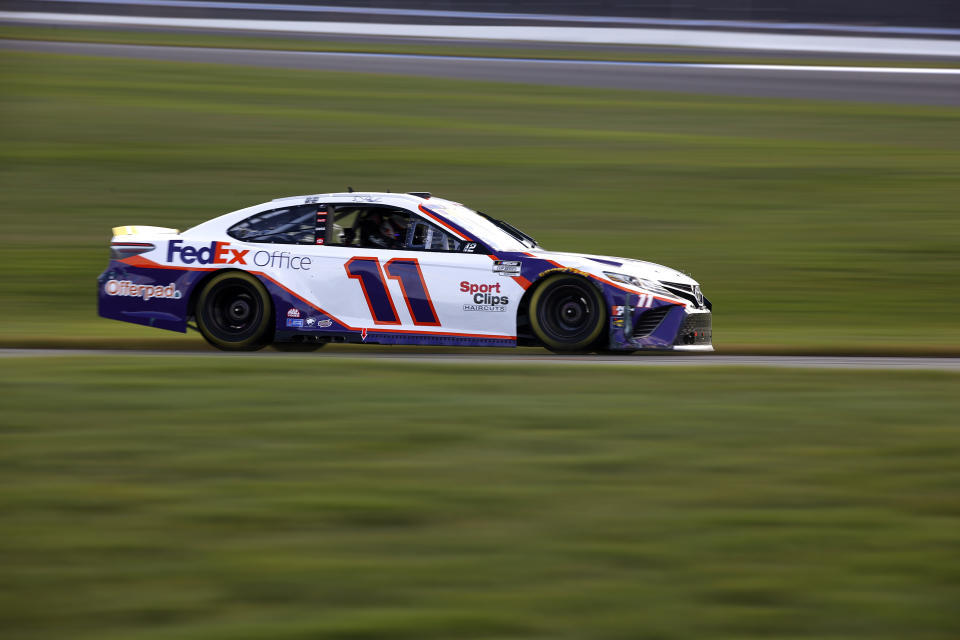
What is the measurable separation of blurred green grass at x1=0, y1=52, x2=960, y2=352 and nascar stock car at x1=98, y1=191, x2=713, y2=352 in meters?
1.42

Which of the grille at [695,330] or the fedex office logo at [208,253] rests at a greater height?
the fedex office logo at [208,253]

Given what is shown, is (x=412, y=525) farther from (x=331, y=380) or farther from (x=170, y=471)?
(x=331, y=380)

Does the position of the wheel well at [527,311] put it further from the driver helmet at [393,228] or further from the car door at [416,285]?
the driver helmet at [393,228]

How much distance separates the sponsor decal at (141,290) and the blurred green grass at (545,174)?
0.98 metres

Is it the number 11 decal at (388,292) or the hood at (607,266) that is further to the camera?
the number 11 decal at (388,292)

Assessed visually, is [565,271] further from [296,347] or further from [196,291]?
[196,291]

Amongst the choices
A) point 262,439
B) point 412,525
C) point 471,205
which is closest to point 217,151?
point 471,205

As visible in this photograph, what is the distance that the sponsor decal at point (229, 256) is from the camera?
10.2 m

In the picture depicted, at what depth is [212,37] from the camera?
1122 inches

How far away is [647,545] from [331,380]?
11.7ft

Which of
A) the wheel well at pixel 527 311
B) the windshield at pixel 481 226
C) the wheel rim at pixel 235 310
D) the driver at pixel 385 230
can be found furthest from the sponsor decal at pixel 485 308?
the wheel rim at pixel 235 310

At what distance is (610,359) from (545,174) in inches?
355

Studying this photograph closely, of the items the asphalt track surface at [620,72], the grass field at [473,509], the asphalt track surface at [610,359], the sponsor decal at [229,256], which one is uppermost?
the asphalt track surface at [620,72]

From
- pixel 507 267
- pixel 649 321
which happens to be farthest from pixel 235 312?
pixel 649 321
